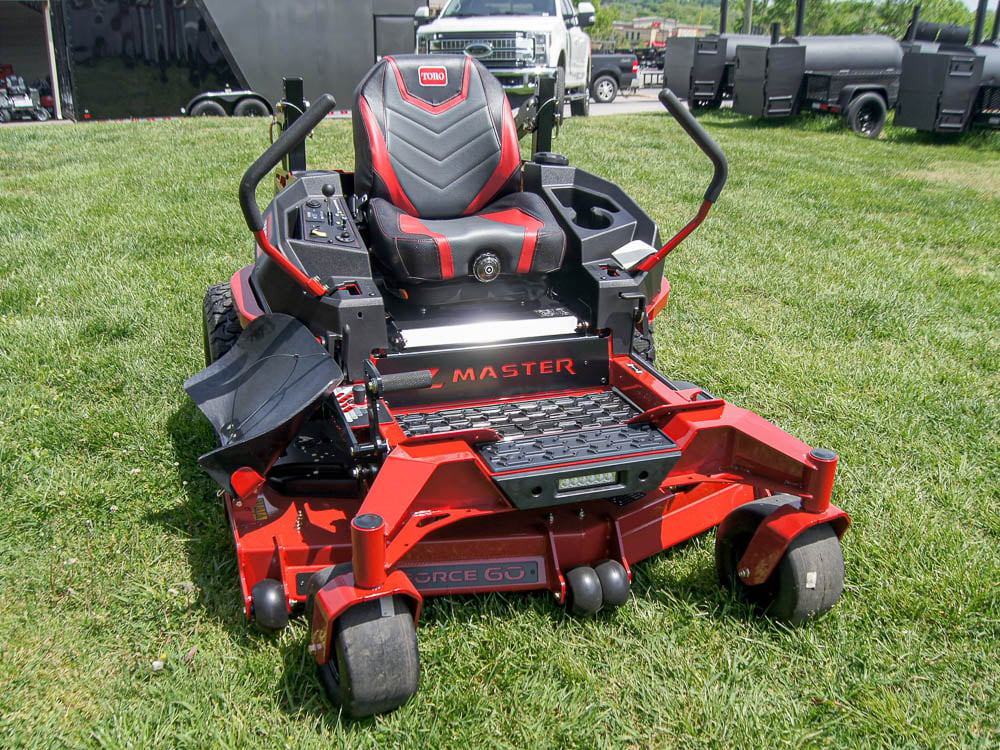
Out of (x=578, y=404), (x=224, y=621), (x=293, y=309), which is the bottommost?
(x=224, y=621)

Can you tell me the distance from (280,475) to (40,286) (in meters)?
3.46

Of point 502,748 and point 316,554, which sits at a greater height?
point 316,554

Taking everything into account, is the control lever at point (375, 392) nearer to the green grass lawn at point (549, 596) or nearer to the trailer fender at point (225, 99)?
the green grass lawn at point (549, 596)

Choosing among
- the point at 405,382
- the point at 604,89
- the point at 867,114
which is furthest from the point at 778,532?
the point at 604,89

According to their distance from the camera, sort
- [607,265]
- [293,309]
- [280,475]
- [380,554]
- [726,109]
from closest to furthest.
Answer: [380,554] < [280,475] < [293,309] < [607,265] < [726,109]

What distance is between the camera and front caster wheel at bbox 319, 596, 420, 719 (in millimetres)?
2217

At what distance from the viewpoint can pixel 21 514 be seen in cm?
326

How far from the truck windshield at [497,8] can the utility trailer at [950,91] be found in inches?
207

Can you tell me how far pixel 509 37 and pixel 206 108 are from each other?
4953mm

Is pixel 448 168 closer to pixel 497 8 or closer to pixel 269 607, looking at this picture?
A: pixel 269 607

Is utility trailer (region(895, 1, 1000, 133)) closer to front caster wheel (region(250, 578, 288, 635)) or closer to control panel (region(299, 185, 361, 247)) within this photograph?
control panel (region(299, 185, 361, 247))

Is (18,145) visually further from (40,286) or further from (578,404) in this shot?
(578,404)

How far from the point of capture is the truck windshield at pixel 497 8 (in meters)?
12.1

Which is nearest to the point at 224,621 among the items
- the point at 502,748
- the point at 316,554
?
the point at 316,554
